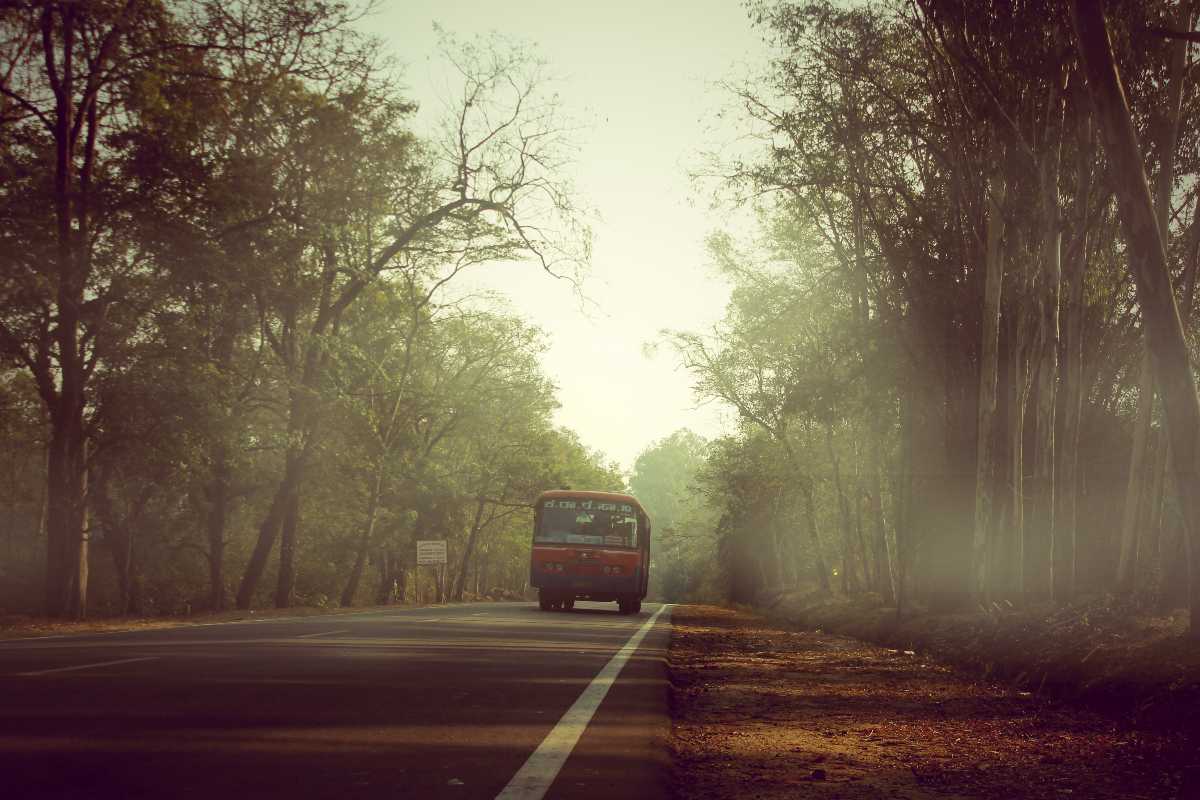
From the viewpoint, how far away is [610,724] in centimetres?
748

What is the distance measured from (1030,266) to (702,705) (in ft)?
35.6

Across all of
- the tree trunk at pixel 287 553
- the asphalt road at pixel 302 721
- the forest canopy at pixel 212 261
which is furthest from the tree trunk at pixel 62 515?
the asphalt road at pixel 302 721

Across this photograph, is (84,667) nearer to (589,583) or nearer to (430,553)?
(589,583)

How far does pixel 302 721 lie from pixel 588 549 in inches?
881

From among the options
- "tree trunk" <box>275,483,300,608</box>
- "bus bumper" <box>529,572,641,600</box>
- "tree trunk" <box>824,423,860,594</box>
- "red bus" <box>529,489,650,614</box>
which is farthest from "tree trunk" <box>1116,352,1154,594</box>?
"tree trunk" <box>275,483,300,608</box>

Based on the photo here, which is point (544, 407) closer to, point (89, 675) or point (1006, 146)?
point (1006, 146)

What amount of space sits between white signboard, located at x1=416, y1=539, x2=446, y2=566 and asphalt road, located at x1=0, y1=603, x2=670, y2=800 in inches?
1209

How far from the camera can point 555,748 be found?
626 centimetres

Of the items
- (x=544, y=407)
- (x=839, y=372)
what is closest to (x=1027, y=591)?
(x=839, y=372)

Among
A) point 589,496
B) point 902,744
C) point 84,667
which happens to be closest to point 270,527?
point 589,496

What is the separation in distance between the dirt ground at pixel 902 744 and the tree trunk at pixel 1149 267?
2.20m

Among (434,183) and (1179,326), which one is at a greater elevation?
(434,183)

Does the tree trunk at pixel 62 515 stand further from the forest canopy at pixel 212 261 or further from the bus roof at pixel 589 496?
the bus roof at pixel 589 496

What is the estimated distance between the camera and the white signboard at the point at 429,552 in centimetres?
4289
